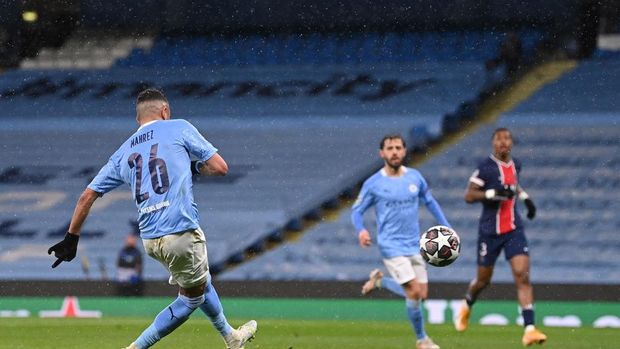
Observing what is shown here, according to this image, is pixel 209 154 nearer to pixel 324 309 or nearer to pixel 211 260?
pixel 324 309

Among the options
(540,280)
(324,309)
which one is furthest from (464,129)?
(324,309)

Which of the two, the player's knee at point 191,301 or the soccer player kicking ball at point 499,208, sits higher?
the soccer player kicking ball at point 499,208

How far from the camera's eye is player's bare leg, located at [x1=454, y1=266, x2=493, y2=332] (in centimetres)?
1303

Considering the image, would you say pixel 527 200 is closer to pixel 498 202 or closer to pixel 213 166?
pixel 498 202

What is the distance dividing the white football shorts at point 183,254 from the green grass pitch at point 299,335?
3.01 m

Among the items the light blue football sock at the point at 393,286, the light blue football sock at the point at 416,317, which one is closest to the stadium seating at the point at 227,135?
the light blue football sock at the point at 393,286

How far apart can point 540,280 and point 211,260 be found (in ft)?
19.8

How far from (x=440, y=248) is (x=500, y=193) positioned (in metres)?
1.61

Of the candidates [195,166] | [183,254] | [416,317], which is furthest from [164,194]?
[416,317]

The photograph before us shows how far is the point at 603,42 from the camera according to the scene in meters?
26.0

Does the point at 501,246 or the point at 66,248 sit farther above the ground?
the point at 66,248

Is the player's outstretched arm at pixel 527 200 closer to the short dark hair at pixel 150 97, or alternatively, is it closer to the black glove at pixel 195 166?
the black glove at pixel 195 166

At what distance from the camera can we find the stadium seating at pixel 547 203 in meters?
21.9

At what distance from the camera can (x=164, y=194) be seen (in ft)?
27.8
